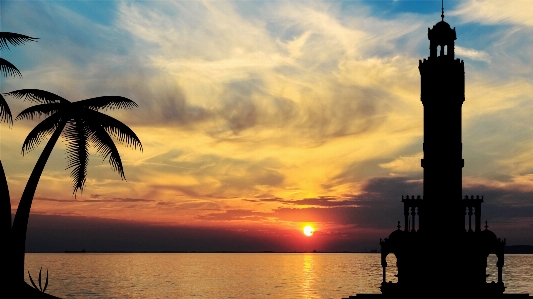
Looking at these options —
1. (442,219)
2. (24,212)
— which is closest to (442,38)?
(442,219)

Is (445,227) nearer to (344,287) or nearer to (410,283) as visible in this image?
(410,283)

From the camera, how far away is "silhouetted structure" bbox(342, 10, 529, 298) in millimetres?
58125

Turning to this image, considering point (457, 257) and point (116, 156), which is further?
point (457, 257)

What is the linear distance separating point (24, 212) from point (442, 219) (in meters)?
45.8

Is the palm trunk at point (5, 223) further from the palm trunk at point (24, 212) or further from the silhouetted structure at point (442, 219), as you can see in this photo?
the silhouetted structure at point (442, 219)

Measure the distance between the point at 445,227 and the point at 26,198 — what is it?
45834 millimetres

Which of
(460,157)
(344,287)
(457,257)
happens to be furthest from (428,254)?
(344,287)

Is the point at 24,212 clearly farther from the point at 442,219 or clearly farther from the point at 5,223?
the point at 442,219

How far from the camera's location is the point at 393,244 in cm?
6200

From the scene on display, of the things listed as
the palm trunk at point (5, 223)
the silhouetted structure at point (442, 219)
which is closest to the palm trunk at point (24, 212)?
the palm trunk at point (5, 223)

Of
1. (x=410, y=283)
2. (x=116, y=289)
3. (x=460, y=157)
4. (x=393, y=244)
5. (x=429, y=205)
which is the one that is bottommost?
(x=116, y=289)

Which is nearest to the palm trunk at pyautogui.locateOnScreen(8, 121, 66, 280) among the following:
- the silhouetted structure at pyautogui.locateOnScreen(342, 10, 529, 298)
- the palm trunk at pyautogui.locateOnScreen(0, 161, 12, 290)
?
the palm trunk at pyautogui.locateOnScreen(0, 161, 12, 290)

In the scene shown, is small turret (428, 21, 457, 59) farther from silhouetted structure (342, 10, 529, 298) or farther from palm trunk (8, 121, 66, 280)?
palm trunk (8, 121, 66, 280)

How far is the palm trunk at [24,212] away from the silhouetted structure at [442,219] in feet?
135
